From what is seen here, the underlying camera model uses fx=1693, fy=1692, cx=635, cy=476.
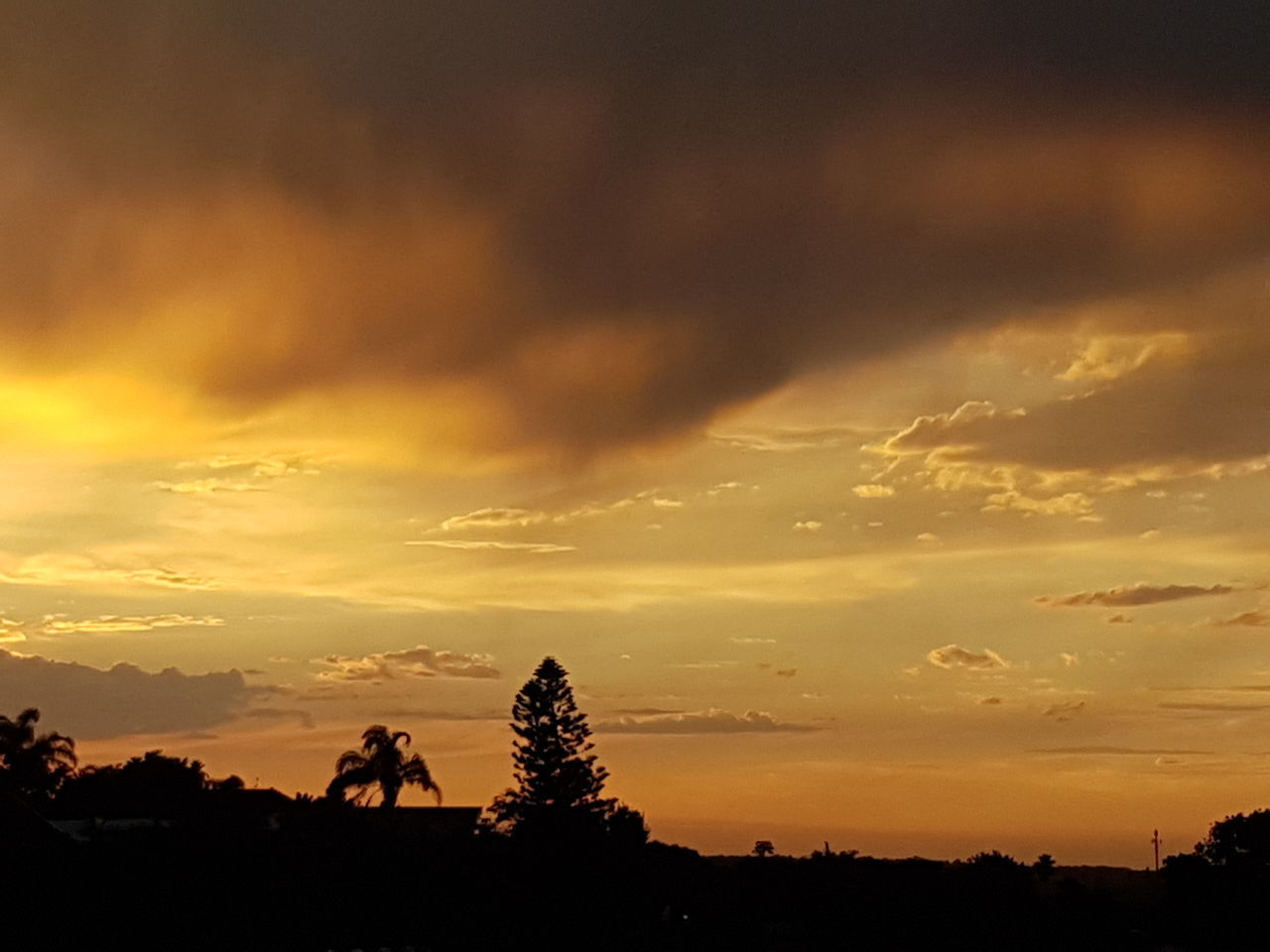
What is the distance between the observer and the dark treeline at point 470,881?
5106 centimetres

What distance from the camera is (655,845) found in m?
86.8

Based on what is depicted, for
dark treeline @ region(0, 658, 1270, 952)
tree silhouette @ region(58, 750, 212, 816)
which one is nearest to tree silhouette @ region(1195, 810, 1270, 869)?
dark treeline @ region(0, 658, 1270, 952)

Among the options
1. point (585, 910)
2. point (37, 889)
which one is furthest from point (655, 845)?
point (37, 889)

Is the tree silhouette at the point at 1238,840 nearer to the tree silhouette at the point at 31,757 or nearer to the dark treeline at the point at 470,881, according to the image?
the dark treeline at the point at 470,881

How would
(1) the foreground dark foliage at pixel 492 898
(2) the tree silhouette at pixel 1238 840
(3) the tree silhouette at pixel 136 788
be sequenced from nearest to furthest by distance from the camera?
(1) the foreground dark foliage at pixel 492 898 → (3) the tree silhouette at pixel 136 788 → (2) the tree silhouette at pixel 1238 840

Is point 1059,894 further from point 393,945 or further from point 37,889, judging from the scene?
point 37,889

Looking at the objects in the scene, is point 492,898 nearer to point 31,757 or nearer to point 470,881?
point 470,881

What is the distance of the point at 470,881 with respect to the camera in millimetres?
62438

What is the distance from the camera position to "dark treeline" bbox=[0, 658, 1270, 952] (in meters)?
51.1

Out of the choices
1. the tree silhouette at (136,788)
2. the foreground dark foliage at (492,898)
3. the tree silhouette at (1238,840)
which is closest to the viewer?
the foreground dark foliage at (492,898)

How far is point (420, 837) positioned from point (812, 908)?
17.7 m

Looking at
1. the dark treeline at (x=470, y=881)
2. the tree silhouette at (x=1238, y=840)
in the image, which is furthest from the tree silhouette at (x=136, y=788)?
the tree silhouette at (x=1238, y=840)

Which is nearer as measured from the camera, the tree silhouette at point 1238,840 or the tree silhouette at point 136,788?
the tree silhouette at point 136,788

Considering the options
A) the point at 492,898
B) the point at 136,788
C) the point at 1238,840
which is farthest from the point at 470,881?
the point at 1238,840
